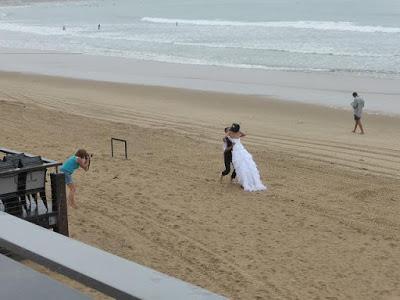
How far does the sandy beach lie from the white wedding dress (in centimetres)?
19

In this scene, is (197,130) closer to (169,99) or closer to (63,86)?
(169,99)

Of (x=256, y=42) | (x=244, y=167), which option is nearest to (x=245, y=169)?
(x=244, y=167)

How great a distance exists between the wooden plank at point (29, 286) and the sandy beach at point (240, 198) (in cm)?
462

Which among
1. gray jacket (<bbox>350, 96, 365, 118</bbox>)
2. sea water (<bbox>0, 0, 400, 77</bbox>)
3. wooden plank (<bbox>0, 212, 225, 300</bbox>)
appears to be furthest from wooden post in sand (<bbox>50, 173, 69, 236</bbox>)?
sea water (<bbox>0, 0, 400, 77</bbox>)

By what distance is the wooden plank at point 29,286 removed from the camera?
2145 millimetres

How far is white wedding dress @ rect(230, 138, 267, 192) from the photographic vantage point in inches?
450

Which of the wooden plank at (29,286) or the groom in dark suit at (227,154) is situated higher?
the wooden plank at (29,286)

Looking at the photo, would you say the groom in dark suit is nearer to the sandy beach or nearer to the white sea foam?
the sandy beach

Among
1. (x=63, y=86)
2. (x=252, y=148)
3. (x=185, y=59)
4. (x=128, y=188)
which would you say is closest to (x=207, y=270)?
(x=128, y=188)

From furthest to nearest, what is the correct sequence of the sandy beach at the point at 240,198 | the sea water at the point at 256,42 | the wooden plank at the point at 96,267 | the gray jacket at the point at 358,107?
the sea water at the point at 256,42
the gray jacket at the point at 358,107
the sandy beach at the point at 240,198
the wooden plank at the point at 96,267

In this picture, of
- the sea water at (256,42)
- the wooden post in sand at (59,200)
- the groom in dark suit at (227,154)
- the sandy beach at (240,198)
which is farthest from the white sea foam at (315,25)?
the wooden post in sand at (59,200)

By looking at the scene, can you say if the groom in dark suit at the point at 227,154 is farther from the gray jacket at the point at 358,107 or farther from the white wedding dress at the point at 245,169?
the gray jacket at the point at 358,107

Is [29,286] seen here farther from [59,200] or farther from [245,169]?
[245,169]

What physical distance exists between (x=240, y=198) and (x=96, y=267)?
897 cm
